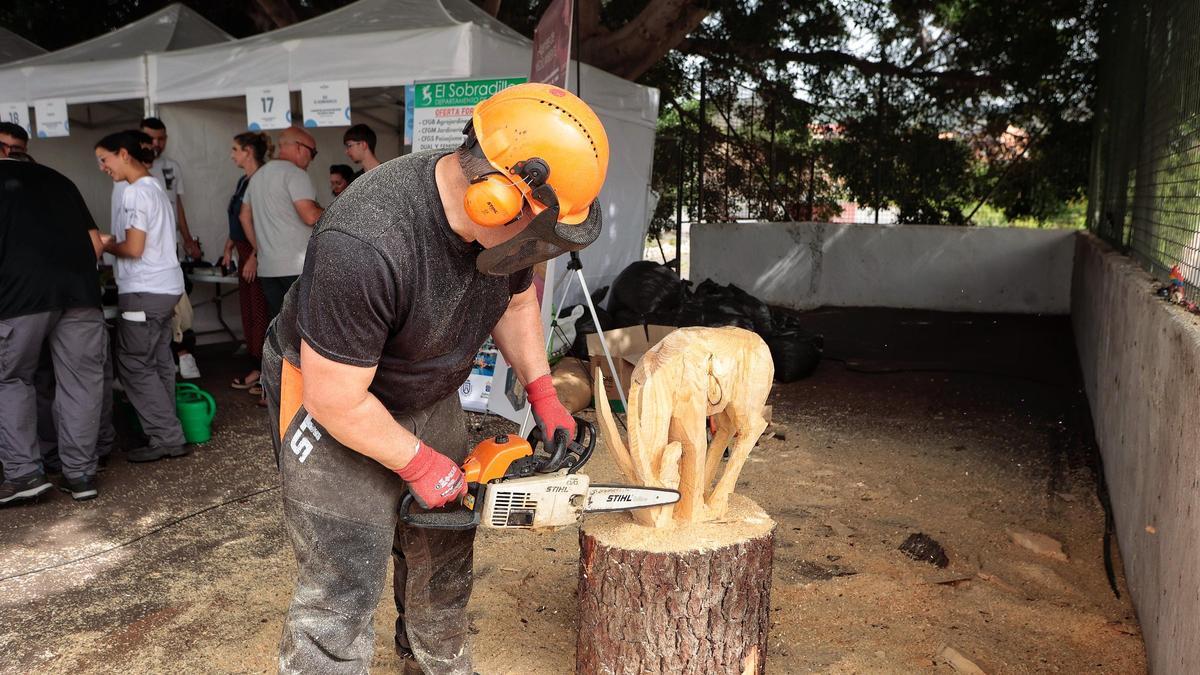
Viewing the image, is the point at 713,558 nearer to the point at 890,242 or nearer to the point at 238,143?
the point at 238,143

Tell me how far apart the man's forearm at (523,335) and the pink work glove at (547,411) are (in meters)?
0.04

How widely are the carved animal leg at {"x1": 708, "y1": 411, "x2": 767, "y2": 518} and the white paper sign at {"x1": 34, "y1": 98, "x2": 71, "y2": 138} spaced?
6775 mm

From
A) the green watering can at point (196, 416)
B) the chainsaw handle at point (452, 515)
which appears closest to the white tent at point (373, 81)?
the green watering can at point (196, 416)

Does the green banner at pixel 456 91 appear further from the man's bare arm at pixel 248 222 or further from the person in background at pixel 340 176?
the person in background at pixel 340 176

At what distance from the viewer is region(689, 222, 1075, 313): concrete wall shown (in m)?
9.59

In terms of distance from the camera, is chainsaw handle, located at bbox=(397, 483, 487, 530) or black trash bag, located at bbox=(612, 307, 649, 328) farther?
black trash bag, located at bbox=(612, 307, 649, 328)

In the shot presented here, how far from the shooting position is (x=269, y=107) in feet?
20.3

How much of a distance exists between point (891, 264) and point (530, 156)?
9.19 metres

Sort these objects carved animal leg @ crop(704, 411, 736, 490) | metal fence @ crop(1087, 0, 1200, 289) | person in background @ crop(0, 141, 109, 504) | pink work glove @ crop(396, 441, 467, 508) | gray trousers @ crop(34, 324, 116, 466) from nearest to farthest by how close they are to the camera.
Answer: pink work glove @ crop(396, 441, 467, 508) < carved animal leg @ crop(704, 411, 736, 490) < metal fence @ crop(1087, 0, 1200, 289) < person in background @ crop(0, 141, 109, 504) < gray trousers @ crop(34, 324, 116, 466)

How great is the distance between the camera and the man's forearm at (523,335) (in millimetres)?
2389

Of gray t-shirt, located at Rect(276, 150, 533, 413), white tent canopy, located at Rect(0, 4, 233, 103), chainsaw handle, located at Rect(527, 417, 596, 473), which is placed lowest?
chainsaw handle, located at Rect(527, 417, 596, 473)

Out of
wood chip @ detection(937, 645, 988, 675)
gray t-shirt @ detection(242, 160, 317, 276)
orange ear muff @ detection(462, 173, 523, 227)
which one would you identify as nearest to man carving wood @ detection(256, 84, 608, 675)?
orange ear muff @ detection(462, 173, 523, 227)

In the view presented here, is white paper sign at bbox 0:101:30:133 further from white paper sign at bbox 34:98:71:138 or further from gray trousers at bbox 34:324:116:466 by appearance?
gray trousers at bbox 34:324:116:466

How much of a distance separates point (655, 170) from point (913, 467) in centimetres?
744
